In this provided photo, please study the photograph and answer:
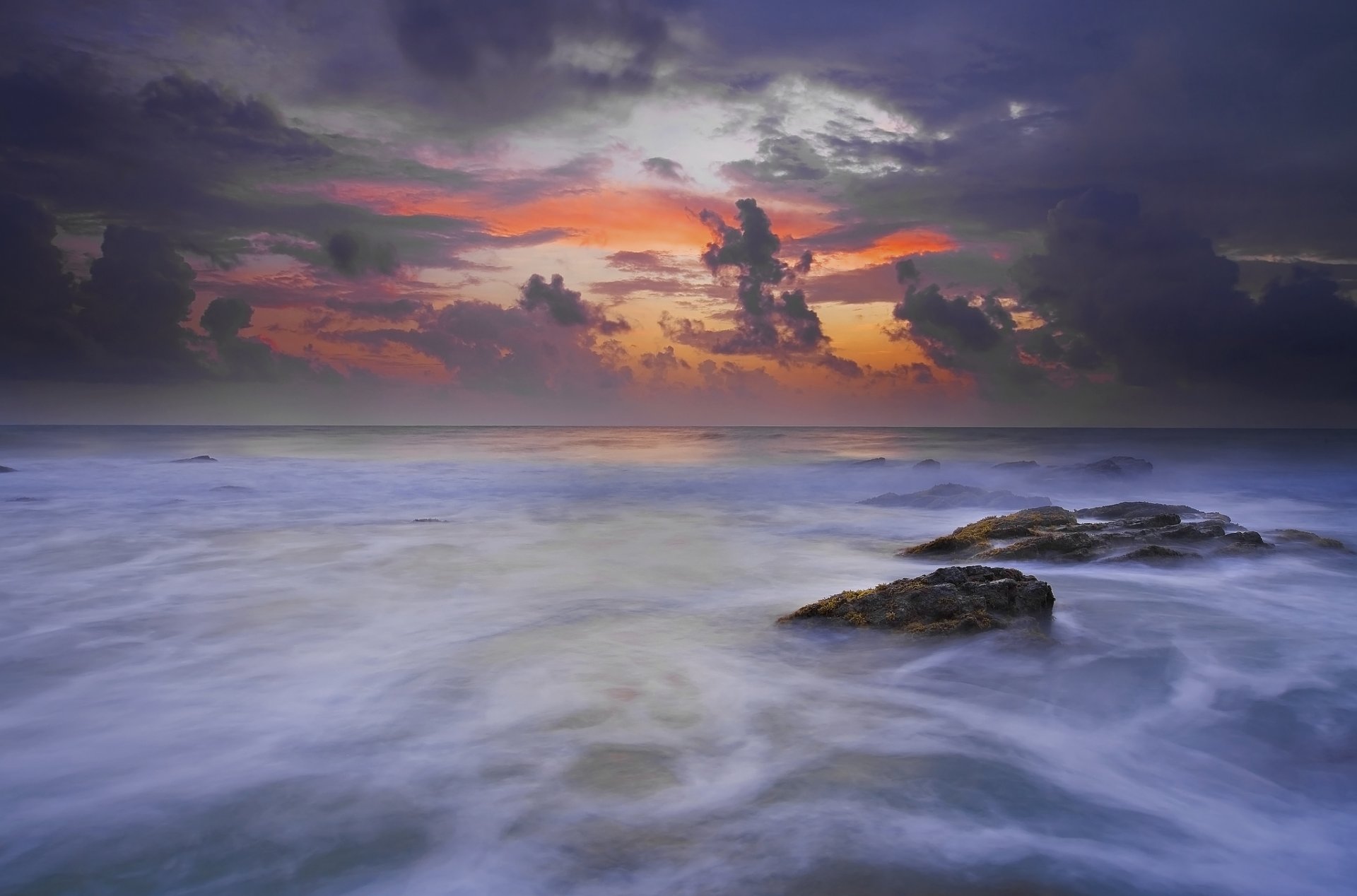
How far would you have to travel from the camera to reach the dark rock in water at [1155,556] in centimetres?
1216

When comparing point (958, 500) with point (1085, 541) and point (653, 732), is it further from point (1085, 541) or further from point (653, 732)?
point (653, 732)

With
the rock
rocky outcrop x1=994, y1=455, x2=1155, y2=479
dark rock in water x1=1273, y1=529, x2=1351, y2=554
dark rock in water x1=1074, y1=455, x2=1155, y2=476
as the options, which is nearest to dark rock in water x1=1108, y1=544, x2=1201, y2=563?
the rock

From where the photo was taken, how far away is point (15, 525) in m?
19.8

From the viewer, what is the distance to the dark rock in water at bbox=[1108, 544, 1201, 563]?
479 inches

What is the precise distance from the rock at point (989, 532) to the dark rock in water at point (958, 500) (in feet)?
25.6

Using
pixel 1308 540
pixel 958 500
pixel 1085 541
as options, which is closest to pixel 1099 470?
pixel 958 500

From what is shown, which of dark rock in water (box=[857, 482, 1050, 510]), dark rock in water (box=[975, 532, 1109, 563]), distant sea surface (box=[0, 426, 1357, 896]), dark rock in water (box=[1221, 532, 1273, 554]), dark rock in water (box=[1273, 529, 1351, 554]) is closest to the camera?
distant sea surface (box=[0, 426, 1357, 896])

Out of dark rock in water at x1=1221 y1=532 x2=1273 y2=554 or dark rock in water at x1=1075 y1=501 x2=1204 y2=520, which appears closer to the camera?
dark rock in water at x1=1221 y1=532 x2=1273 y2=554

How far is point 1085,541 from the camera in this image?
12414 mm

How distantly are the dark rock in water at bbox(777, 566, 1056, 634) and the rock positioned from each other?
146 inches

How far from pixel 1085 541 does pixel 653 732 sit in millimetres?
8890

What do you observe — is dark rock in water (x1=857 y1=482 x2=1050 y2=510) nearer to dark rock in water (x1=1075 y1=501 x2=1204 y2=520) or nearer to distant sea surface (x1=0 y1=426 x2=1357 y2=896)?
dark rock in water (x1=1075 y1=501 x2=1204 y2=520)

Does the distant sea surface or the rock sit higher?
the rock

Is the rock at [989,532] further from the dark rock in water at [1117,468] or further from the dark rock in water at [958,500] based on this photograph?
the dark rock in water at [1117,468]
